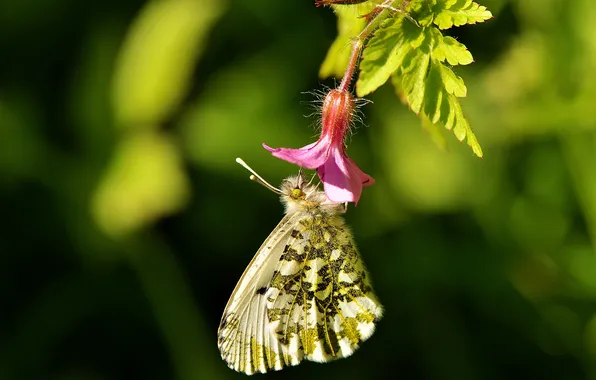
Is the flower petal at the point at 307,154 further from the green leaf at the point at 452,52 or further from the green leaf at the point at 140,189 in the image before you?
the green leaf at the point at 140,189

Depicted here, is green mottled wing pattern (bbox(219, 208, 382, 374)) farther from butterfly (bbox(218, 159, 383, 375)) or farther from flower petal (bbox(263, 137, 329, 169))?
flower petal (bbox(263, 137, 329, 169))

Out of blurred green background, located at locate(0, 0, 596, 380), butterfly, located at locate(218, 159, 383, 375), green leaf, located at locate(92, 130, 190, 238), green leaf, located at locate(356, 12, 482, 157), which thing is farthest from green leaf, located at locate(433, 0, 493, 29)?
green leaf, located at locate(92, 130, 190, 238)

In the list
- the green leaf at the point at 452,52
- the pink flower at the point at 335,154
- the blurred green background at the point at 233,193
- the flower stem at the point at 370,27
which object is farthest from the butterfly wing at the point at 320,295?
the blurred green background at the point at 233,193

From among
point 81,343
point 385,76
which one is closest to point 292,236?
point 385,76

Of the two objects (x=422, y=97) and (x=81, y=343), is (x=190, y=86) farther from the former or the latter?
(x=422, y=97)

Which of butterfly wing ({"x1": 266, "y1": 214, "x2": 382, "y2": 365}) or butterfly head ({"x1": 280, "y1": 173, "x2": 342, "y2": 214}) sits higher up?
butterfly head ({"x1": 280, "y1": 173, "x2": 342, "y2": 214})

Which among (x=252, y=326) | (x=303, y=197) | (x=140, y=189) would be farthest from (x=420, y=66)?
(x=140, y=189)

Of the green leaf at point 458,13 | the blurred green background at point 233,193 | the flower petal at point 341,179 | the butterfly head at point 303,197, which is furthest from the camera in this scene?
the blurred green background at point 233,193
